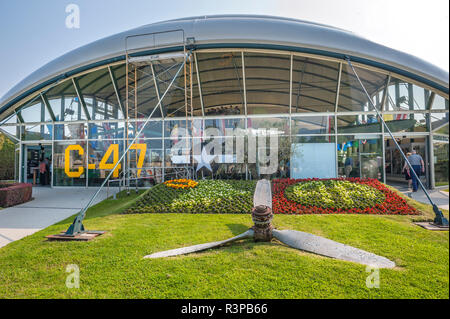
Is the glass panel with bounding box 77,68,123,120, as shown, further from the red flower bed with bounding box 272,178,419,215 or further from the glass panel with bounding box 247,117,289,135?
the red flower bed with bounding box 272,178,419,215

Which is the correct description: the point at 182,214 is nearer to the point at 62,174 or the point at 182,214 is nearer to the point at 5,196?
the point at 5,196

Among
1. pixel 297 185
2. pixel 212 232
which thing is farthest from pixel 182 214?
pixel 297 185

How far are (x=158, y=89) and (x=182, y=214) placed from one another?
25.7 ft

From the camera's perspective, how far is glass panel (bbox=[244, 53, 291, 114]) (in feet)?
36.5

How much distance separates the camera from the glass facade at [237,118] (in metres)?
11.0

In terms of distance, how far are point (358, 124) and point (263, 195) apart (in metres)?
9.62

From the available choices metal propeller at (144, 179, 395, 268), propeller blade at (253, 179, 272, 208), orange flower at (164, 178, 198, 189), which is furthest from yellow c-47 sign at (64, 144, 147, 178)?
metal propeller at (144, 179, 395, 268)

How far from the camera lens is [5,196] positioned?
7793mm

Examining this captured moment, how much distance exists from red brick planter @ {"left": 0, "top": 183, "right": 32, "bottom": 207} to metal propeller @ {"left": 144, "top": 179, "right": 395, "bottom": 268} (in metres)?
7.35

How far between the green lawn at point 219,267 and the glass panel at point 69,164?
8710 millimetres

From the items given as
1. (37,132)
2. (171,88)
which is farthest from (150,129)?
(37,132)

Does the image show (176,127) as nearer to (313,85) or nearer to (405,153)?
(313,85)

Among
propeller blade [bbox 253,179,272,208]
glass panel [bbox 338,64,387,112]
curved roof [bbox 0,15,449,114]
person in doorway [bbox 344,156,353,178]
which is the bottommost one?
propeller blade [bbox 253,179,272,208]

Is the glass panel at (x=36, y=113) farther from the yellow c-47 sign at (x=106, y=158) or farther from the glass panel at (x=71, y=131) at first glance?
the yellow c-47 sign at (x=106, y=158)
